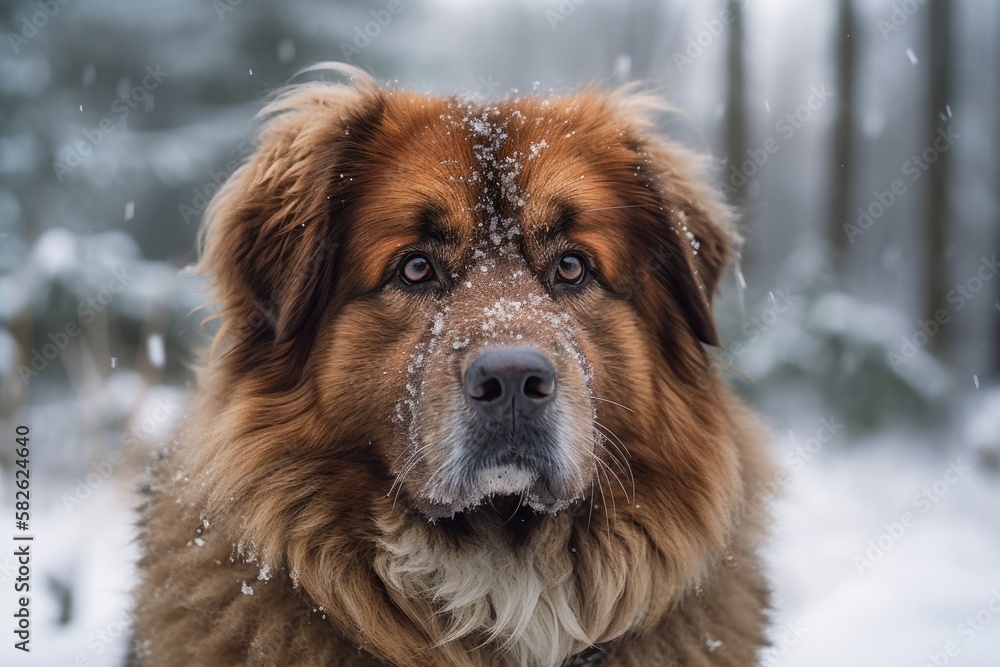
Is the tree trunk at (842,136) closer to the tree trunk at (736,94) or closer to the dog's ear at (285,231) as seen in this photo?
the tree trunk at (736,94)

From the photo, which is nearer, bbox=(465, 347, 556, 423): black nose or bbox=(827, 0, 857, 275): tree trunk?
bbox=(465, 347, 556, 423): black nose

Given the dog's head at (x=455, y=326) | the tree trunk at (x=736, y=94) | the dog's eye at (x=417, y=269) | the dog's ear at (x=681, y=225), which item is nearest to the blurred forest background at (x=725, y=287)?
the tree trunk at (x=736, y=94)

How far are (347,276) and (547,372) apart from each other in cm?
97

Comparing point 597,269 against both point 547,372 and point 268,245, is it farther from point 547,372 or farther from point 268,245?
point 268,245

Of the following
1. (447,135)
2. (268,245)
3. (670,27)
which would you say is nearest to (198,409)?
(268,245)

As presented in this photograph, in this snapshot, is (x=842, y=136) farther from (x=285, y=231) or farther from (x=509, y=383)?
(x=509, y=383)

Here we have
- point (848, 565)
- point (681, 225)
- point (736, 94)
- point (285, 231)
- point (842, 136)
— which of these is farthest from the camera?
point (842, 136)

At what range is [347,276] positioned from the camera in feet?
10.5

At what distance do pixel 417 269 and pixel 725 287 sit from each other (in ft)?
21.9

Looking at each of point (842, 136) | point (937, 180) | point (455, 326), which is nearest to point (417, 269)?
point (455, 326)

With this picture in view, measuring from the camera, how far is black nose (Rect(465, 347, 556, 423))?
8.63 ft

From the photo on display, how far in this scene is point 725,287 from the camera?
9148mm

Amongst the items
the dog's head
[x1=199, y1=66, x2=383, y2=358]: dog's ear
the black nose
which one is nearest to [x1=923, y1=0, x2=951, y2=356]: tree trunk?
the dog's head

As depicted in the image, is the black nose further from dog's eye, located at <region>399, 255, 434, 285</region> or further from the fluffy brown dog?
dog's eye, located at <region>399, 255, 434, 285</region>
